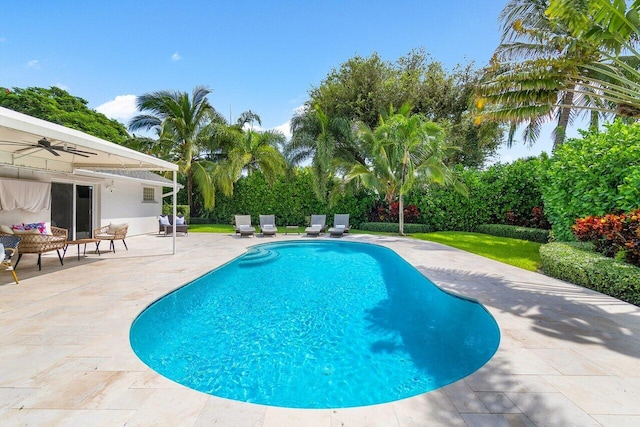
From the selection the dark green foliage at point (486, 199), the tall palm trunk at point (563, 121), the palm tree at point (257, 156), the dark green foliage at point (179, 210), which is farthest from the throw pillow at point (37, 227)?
the tall palm trunk at point (563, 121)

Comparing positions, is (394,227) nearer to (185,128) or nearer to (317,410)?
(317,410)

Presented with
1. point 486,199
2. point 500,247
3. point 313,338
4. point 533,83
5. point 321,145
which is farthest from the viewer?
point 321,145

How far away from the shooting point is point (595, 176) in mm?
8312

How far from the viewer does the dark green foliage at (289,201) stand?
2039 centimetres

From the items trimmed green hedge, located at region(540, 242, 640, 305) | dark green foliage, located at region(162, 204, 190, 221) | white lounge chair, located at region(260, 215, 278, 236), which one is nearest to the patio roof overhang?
white lounge chair, located at region(260, 215, 278, 236)

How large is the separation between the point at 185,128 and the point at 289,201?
878 centimetres

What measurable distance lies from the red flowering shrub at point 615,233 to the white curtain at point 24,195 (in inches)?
685

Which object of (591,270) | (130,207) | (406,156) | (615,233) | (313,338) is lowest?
(313,338)

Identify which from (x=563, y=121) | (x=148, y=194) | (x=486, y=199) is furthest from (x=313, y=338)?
(x=563, y=121)

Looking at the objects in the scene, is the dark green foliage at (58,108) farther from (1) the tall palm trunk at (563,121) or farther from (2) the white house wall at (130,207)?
(1) the tall palm trunk at (563,121)

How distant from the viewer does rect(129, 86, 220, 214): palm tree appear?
19.8 meters

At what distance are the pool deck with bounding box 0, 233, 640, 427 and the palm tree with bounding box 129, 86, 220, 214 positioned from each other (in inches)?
556

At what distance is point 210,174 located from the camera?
790 inches

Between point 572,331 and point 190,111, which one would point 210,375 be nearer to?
point 572,331
